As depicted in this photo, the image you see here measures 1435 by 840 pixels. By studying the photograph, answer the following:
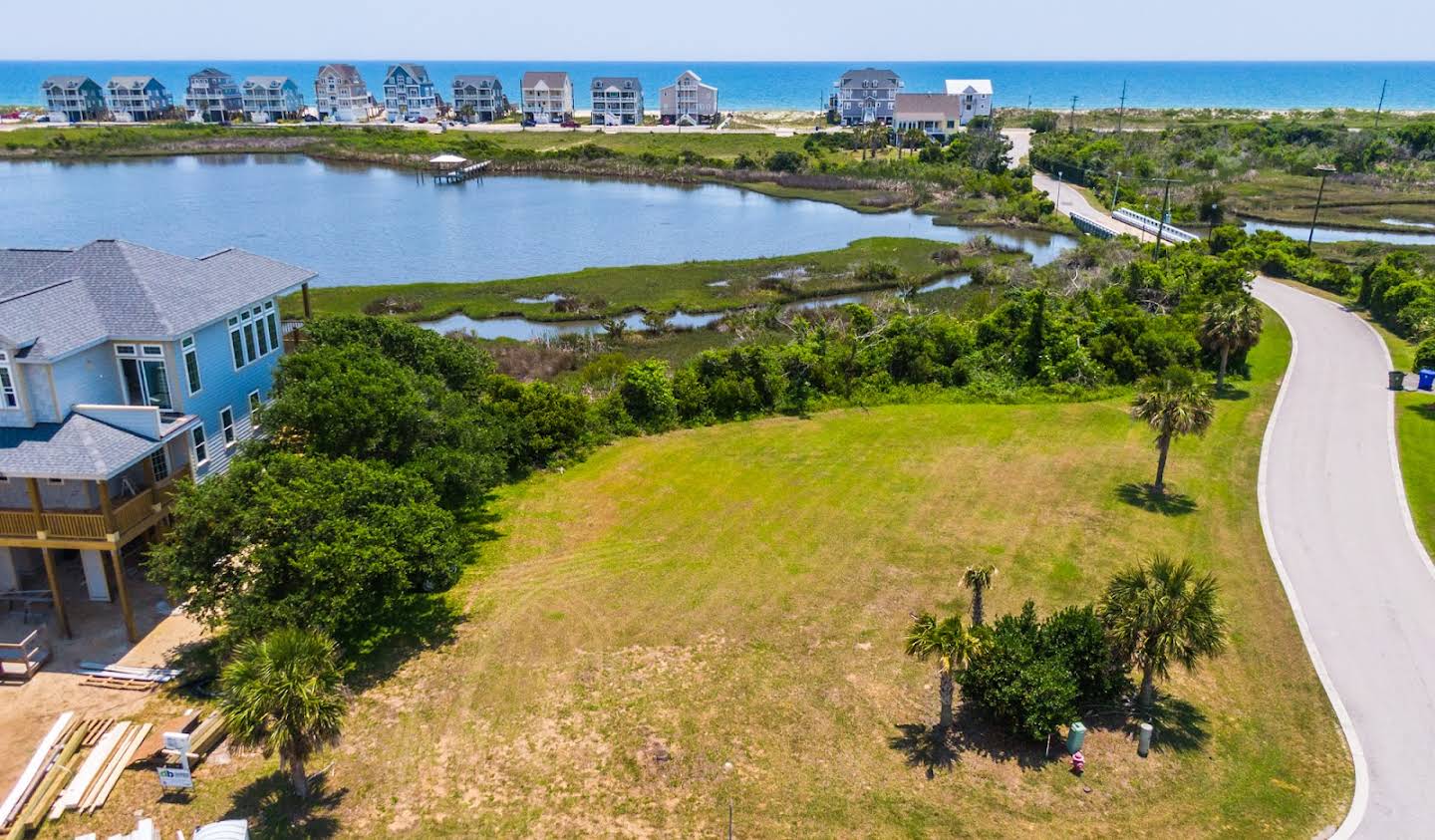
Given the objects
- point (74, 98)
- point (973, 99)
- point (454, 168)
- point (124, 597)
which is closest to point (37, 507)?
point (124, 597)

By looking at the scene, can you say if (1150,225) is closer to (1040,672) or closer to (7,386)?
(1040,672)

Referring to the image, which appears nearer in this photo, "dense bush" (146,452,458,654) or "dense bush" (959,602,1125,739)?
"dense bush" (959,602,1125,739)

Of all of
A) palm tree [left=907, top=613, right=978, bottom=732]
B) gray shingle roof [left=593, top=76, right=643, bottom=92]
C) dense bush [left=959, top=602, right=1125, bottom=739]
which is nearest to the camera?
palm tree [left=907, top=613, right=978, bottom=732]

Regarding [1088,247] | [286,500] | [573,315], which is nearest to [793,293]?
[573,315]

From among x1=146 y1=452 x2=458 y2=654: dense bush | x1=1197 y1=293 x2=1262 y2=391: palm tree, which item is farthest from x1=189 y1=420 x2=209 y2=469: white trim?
x1=1197 y1=293 x2=1262 y2=391: palm tree

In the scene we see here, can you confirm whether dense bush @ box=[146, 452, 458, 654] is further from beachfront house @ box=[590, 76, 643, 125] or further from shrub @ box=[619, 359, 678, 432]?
beachfront house @ box=[590, 76, 643, 125]

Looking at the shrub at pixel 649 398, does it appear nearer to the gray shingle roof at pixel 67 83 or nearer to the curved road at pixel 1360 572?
the curved road at pixel 1360 572

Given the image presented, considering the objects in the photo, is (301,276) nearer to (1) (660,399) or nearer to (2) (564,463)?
(2) (564,463)
